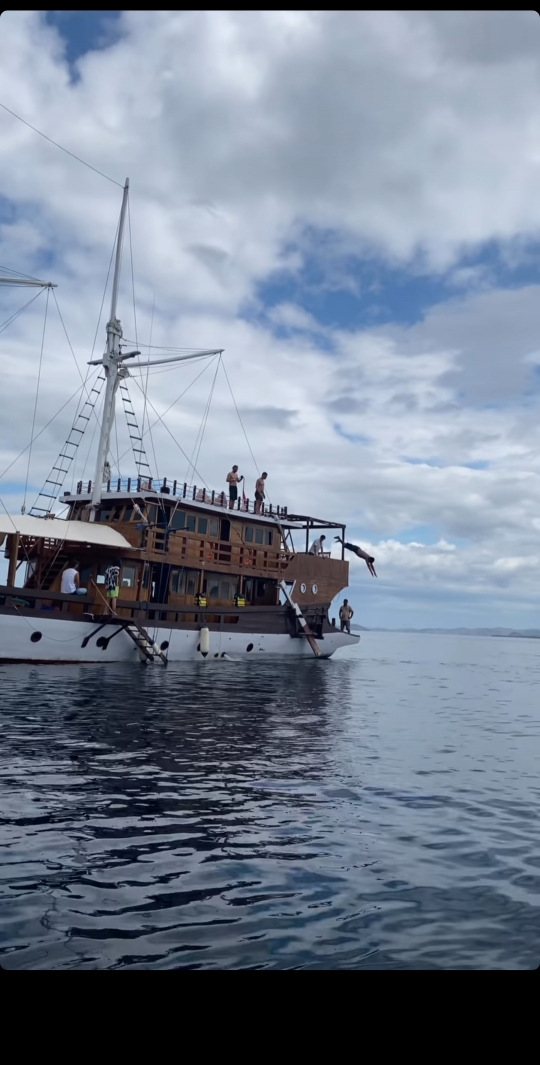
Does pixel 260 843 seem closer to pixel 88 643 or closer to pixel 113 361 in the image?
pixel 88 643

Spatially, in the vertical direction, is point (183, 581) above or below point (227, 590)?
above

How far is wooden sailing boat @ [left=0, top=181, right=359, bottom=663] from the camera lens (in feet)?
89.4

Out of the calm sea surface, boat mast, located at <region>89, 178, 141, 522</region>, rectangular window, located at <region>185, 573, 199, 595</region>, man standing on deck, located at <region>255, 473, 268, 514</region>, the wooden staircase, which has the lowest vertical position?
the calm sea surface

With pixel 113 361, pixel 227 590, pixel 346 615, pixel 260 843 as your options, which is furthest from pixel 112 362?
pixel 260 843

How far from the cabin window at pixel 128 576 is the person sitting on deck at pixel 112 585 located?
154cm

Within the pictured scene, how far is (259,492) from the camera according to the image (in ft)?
130

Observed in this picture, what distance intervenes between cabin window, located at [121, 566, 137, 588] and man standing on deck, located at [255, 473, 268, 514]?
32.3ft

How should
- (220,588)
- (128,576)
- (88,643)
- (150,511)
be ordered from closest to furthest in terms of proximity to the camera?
1. (88,643)
2. (128,576)
3. (150,511)
4. (220,588)

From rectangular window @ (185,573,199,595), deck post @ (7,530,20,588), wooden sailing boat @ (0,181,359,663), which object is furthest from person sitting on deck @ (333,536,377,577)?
deck post @ (7,530,20,588)

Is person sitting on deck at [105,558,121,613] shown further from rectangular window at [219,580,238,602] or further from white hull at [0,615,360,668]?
rectangular window at [219,580,238,602]

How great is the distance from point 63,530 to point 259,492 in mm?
13781
